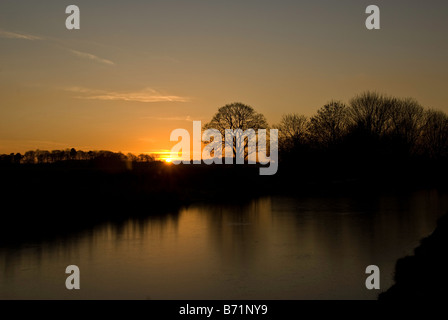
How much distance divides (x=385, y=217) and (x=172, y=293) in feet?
51.8

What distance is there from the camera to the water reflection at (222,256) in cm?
1051

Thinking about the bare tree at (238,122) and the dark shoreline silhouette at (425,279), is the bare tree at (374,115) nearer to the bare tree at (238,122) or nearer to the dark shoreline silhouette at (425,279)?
the bare tree at (238,122)

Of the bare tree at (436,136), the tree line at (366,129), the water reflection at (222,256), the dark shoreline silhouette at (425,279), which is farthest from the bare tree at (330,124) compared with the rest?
the dark shoreline silhouette at (425,279)

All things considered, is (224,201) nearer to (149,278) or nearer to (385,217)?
(385,217)

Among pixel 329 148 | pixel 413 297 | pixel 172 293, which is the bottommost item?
pixel 172 293

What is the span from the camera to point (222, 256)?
14.5 metres

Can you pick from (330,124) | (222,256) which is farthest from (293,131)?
(222,256)

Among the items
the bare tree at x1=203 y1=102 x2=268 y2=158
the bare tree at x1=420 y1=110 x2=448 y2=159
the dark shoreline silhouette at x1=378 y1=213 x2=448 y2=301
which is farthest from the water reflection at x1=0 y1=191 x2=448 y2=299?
the bare tree at x1=420 y1=110 x2=448 y2=159

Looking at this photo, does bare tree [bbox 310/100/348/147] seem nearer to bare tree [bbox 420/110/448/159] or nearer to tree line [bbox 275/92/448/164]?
tree line [bbox 275/92/448/164]

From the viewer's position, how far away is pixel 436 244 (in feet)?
37.6

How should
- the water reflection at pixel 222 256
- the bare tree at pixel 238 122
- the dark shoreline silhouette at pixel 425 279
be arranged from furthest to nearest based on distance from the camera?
the bare tree at pixel 238 122 < the water reflection at pixel 222 256 < the dark shoreline silhouette at pixel 425 279

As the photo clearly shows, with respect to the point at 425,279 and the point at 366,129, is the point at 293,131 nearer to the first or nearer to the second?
the point at 366,129

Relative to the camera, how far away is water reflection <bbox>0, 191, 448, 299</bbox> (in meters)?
10.5
